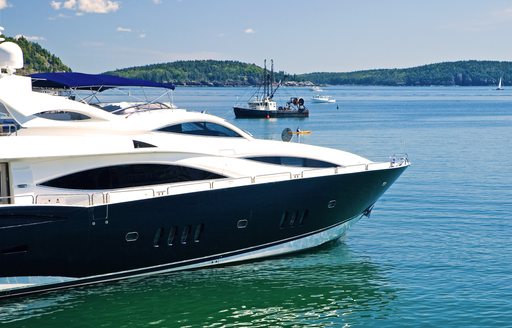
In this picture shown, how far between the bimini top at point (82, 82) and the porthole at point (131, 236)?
5.02m

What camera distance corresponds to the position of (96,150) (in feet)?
51.8

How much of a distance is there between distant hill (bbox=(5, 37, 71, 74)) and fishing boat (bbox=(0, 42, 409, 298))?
127114 millimetres

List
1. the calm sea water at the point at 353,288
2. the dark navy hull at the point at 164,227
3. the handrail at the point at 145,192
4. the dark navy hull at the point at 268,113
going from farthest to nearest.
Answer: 1. the dark navy hull at the point at 268,113
2. the handrail at the point at 145,192
3. the dark navy hull at the point at 164,227
4. the calm sea water at the point at 353,288

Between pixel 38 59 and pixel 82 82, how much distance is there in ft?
475

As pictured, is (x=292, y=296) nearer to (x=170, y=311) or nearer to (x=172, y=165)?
(x=170, y=311)

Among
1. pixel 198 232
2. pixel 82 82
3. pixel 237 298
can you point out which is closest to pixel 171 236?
pixel 198 232

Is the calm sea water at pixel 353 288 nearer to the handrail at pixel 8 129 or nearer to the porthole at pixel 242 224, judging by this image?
the porthole at pixel 242 224

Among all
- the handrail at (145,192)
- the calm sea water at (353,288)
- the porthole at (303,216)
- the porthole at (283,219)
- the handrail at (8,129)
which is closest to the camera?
the calm sea water at (353,288)

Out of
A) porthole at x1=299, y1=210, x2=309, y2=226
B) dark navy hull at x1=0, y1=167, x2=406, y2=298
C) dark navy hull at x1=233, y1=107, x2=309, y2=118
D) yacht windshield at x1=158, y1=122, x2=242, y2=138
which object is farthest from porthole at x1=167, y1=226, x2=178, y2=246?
dark navy hull at x1=233, y1=107, x2=309, y2=118

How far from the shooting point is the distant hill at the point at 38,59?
5669 inches

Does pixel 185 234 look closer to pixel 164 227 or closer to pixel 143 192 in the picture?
pixel 164 227

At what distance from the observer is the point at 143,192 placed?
16.2 meters

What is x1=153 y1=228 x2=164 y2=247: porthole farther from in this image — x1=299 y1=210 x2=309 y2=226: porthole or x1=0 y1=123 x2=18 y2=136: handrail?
x1=0 y1=123 x2=18 y2=136: handrail

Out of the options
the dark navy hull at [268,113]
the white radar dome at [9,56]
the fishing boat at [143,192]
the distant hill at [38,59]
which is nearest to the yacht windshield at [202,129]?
the fishing boat at [143,192]
